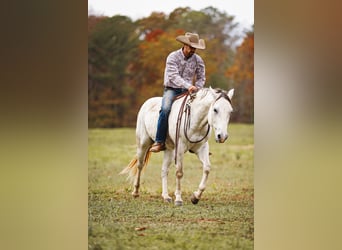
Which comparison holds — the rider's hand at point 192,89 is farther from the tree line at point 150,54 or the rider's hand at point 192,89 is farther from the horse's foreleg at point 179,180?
the horse's foreleg at point 179,180

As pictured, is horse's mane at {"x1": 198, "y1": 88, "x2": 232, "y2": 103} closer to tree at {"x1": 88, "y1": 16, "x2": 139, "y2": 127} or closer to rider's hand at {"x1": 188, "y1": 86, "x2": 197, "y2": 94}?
rider's hand at {"x1": 188, "y1": 86, "x2": 197, "y2": 94}

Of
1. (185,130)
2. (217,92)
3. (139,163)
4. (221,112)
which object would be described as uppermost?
(217,92)

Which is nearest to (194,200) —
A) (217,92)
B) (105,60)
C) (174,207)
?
(174,207)

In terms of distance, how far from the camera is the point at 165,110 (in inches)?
158

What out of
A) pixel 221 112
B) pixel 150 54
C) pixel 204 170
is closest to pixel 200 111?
pixel 221 112

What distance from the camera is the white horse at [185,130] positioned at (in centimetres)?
395

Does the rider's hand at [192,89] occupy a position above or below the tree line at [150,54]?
below

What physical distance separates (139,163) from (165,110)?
411 millimetres

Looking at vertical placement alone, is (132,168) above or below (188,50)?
below

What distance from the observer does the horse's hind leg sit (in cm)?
396

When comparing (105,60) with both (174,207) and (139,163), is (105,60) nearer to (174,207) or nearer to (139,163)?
(139,163)

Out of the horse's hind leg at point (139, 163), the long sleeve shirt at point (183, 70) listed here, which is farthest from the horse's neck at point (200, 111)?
the horse's hind leg at point (139, 163)
